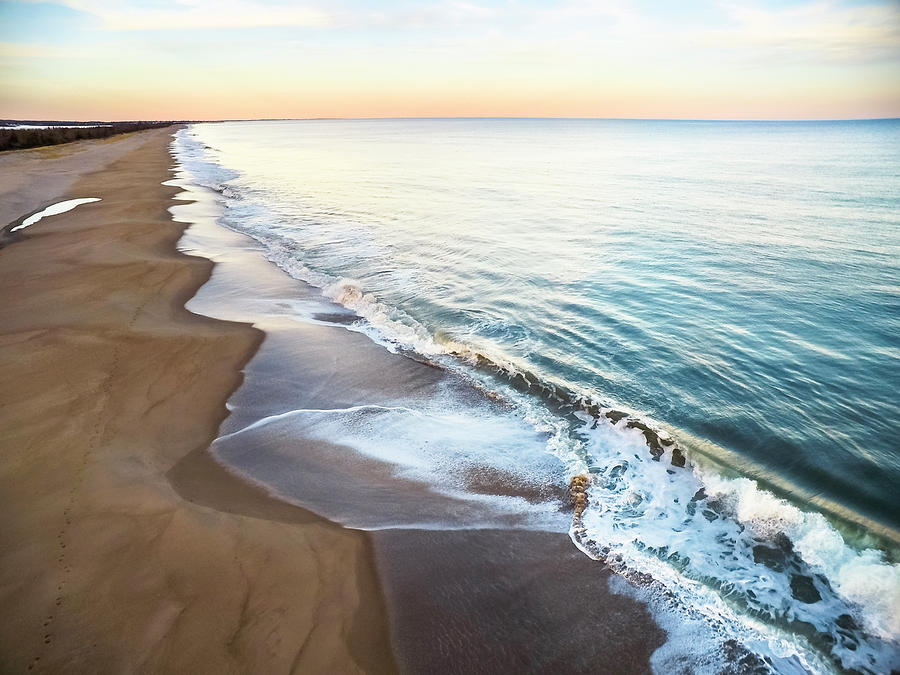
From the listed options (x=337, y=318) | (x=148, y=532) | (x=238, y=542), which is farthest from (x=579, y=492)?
(x=337, y=318)

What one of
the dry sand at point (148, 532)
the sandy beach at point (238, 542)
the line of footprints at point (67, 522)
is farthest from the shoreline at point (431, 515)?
the line of footprints at point (67, 522)

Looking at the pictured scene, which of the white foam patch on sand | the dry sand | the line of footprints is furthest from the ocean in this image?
the white foam patch on sand

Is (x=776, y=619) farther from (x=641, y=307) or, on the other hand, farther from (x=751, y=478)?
(x=641, y=307)

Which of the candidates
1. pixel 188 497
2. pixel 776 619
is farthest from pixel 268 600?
pixel 776 619

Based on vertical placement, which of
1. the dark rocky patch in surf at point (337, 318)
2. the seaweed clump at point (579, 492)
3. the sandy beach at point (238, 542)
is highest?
the sandy beach at point (238, 542)

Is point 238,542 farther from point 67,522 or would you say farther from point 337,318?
point 337,318

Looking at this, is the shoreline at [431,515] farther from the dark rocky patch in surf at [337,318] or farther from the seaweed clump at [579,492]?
the dark rocky patch in surf at [337,318]
